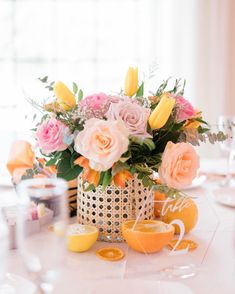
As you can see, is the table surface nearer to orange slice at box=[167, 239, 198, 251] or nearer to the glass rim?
orange slice at box=[167, 239, 198, 251]

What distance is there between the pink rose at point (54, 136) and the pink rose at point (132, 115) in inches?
4.0

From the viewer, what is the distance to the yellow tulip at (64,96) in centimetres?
109

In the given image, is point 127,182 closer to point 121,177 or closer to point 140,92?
point 121,177

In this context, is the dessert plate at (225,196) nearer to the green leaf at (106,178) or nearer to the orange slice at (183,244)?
the orange slice at (183,244)

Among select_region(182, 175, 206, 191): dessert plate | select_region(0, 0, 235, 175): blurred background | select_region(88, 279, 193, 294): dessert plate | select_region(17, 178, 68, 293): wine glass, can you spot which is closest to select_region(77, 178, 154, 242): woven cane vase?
select_region(88, 279, 193, 294): dessert plate

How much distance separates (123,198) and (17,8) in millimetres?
2263

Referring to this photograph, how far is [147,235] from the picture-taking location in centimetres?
101

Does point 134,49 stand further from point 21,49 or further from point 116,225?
point 116,225

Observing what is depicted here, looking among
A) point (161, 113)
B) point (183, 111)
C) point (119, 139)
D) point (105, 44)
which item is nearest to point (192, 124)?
point (183, 111)

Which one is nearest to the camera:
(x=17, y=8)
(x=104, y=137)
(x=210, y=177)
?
(x=104, y=137)

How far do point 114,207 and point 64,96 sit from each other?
28cm

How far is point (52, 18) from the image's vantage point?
3.04m

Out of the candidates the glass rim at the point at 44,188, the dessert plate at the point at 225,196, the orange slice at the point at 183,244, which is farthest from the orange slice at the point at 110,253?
the dessert plate at the point at 225,196

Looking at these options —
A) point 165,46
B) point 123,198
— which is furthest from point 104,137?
point 165,46
